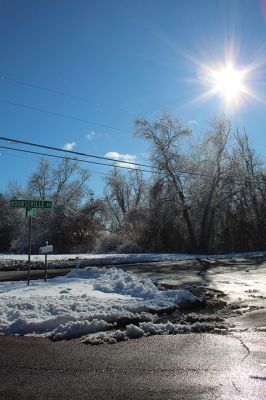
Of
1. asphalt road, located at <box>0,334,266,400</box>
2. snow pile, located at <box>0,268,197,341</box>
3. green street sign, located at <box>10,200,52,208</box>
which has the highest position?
green street sign, located at <box>10,200,52,208</box>

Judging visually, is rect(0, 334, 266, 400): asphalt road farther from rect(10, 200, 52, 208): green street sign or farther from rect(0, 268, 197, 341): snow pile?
rect(10, 200, 52, 208): green street sign

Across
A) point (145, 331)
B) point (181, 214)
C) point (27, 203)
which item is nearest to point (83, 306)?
point (145, 331)

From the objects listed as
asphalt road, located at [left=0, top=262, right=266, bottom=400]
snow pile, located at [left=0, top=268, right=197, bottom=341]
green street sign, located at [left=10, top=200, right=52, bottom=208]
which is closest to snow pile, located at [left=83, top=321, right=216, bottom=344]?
snow pile, located at [left=0, top=268, right=197, bottom=341]

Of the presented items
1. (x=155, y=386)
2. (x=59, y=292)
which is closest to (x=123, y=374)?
(x=155, y=386)

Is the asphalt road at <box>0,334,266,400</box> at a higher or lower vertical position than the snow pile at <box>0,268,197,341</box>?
lower

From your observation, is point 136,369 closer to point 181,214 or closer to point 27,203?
point 27,203

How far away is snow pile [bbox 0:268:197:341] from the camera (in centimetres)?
847

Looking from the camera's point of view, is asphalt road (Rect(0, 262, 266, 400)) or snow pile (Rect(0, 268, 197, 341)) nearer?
asphalt road (Rect(0, 262, 266, 400))

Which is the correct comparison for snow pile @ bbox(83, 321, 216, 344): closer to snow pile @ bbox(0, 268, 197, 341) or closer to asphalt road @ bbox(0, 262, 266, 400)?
snow pile @ bbox(0, 268, 197, 341)

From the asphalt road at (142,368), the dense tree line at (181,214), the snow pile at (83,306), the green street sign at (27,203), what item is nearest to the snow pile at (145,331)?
the snow pile at (83,306)

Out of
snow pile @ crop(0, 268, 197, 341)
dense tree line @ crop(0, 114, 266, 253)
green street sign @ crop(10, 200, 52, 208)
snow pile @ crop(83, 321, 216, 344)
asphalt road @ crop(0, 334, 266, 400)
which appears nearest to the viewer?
asphalt road @ crop(0, 334, 266, 400)

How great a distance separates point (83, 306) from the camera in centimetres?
1002

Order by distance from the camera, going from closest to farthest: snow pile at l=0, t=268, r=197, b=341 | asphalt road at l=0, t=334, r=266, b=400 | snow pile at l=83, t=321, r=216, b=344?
asphalt road at l=0, t=334, r=266, b=400 < snow pile at l=83, t=321, r=216, b=344 < snow pile at l=0, t=268, r=197, b=341

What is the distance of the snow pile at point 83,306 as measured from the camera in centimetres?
847
